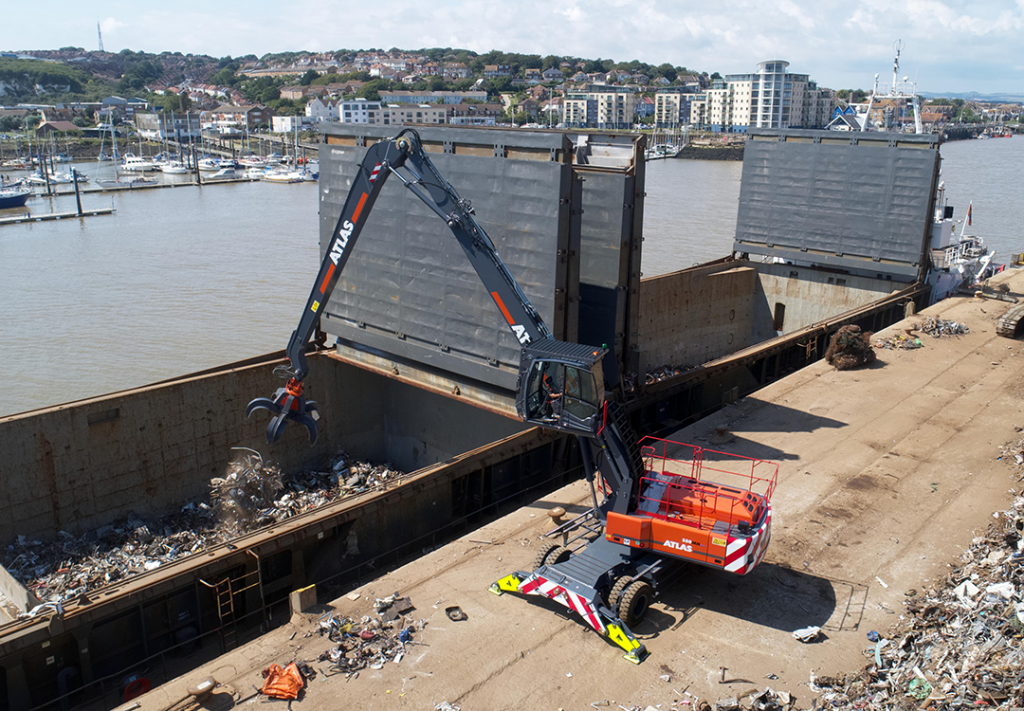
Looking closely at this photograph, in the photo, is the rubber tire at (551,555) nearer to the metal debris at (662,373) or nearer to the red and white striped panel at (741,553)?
the red and white striped panel at (741,553)

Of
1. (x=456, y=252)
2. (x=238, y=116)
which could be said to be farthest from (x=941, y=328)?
(x=238, y=116)

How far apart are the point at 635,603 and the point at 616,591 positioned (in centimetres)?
21

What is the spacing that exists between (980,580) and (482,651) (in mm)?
5185

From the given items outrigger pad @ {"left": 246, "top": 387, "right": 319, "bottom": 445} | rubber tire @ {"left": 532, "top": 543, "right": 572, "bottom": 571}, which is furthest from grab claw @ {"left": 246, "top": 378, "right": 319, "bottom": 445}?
rubber tire @ {"left": 532, "top": 543, "right": 572, "bottom": 571}

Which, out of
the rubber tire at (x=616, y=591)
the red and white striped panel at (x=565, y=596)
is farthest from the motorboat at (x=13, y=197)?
the rubber tire at (x=616, y=591)

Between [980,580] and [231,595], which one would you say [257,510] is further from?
[980,580]

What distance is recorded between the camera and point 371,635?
7727mm

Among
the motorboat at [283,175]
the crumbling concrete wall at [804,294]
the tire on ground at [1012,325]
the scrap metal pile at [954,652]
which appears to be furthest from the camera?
the motorboat at [283,175]

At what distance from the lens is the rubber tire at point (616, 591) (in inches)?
307

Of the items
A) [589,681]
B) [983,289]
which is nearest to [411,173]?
[589,681]

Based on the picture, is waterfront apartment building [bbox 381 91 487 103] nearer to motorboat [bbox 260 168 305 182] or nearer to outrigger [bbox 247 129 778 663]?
motorboat [bbox 260 168 305 182]

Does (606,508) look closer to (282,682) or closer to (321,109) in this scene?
(282,682)

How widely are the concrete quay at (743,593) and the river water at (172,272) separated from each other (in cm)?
1465

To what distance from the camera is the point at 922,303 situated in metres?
22.3
